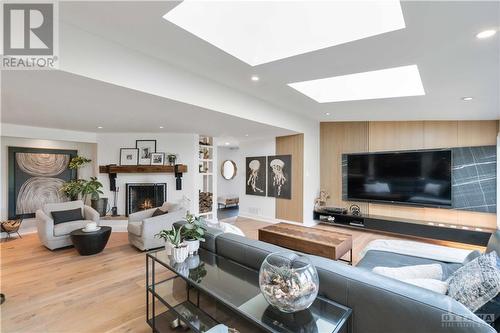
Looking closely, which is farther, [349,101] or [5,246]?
[5,246]

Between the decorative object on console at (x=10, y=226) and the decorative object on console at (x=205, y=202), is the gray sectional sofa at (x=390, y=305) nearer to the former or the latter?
the decorative object on console at (x=205, y=202)

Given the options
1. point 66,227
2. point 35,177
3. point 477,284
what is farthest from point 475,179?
point 35,177

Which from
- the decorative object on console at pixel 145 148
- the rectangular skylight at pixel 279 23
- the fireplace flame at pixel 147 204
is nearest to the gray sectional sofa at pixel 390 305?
the rectangular skylight at pixel 279 23

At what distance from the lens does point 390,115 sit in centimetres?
437

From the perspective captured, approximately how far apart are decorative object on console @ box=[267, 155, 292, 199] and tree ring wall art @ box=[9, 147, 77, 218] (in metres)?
4.96

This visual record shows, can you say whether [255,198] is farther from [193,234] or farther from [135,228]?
[193,234]

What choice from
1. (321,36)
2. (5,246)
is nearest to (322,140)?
(321,36)

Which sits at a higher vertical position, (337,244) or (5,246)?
(337,244)

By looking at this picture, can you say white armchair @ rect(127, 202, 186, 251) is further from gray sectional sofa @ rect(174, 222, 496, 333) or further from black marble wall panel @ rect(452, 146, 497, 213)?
black marble wall panel @ rect(452, 146, 497, 213)

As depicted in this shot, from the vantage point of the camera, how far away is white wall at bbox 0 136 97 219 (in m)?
4.72

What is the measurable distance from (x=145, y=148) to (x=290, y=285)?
5.12 metres

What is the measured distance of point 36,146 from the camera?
16.8ft

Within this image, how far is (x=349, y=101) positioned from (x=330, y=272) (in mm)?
3040

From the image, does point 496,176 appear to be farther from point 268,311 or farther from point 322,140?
point 268,311
